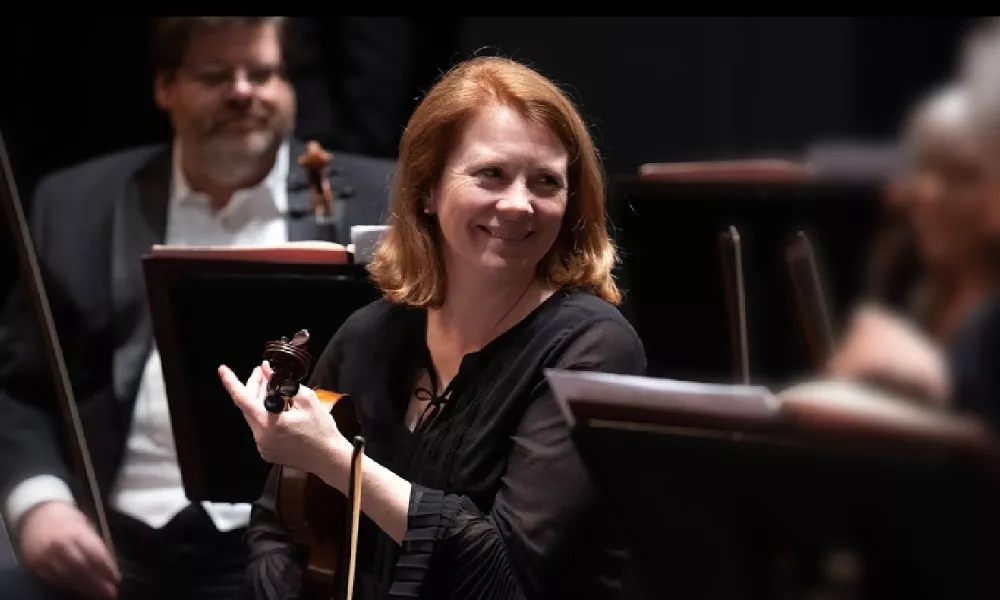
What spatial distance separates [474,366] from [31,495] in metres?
0.78

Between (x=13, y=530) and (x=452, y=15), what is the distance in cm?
92

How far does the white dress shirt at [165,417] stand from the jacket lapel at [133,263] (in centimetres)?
2

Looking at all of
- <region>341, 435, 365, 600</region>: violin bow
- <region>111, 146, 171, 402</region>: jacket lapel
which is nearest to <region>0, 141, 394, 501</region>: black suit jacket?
<region>111, 146, 171, 402</region>: jacket lapel

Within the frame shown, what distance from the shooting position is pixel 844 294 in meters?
1.11

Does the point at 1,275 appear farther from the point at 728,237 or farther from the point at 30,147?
the point at 728,237

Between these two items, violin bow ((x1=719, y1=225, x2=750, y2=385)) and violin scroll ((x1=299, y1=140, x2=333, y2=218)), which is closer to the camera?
violin bow ((x1=719, y1=225, x2=750, y2=385))

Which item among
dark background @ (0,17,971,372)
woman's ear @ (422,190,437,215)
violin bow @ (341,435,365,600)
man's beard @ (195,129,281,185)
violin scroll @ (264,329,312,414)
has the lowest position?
violin bow @ (341,435,365,600)

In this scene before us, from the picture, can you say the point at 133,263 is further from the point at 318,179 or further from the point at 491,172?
the point at 491,172

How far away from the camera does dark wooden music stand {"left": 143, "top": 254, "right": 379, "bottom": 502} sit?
158 cm

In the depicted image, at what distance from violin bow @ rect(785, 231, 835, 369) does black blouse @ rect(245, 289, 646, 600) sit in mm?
274

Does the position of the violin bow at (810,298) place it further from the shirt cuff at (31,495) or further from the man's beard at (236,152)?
the shirt cuff at (31,495)

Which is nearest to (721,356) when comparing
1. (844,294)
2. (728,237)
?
(728,237)

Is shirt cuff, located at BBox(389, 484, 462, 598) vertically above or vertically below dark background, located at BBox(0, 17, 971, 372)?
below

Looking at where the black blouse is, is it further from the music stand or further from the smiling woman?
the music stand
